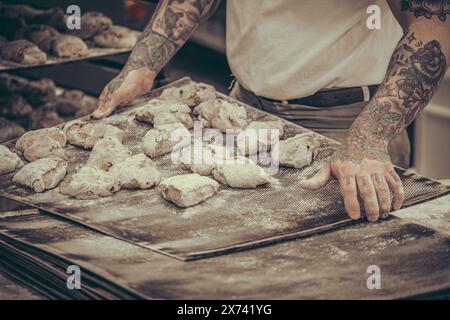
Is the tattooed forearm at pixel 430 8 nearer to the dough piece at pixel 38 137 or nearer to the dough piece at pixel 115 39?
the dough piece at pixel 38 137

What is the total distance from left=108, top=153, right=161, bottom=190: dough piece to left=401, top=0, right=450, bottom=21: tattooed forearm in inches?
35.8

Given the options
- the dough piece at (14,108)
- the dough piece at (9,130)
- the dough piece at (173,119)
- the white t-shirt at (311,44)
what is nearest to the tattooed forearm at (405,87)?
the white t-shirt at (311,44)

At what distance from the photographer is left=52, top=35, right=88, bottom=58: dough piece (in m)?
3.35

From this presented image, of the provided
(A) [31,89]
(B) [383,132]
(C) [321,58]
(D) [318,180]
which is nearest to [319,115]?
(C) [321,58]

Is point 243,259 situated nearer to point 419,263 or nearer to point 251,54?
point 419,263

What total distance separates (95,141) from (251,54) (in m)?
0.66

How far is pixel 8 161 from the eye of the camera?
2480 mm

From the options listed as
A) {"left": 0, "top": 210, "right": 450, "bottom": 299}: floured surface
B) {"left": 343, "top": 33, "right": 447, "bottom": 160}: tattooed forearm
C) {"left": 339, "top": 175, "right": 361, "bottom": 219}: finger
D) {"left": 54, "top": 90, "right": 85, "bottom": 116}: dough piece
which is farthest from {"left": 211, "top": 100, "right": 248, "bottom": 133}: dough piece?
{"left": 54, "top": 90, "right": 85, "bottom": 116}: dough piece

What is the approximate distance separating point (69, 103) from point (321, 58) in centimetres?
155

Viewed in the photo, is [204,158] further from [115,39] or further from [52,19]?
[52,19]

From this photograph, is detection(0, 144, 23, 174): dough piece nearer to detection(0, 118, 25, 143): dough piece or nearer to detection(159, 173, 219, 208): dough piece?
detection(159, 173, 219, 208): dough piece

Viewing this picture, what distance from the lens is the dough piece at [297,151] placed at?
7.98 feet
